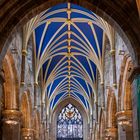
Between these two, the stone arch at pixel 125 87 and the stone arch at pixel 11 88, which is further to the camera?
the stone arch at pixel 11 88

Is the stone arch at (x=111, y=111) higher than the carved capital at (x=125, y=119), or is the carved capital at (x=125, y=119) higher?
the stone arch at (x=111, y=111)

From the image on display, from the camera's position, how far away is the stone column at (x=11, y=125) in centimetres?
2245

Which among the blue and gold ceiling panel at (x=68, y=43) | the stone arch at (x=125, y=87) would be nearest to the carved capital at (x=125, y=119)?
the stone arch at (x=125, y=87)

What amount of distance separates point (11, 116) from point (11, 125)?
0.55 meters

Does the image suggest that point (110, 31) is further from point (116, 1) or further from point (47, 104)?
point (47, 104)

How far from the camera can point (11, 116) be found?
75.2 ft

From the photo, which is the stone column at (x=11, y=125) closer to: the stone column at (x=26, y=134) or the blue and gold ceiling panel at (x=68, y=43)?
the stone column at (x=26, y=134)

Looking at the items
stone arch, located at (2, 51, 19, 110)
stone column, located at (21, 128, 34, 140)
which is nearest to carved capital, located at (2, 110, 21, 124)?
stone arch, located at (2, 51, 19, 110)

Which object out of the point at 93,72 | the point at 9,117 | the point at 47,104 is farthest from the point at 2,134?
the point at 47,104

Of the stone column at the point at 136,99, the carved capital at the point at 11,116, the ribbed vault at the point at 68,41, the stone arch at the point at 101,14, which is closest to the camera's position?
the stone column at the point at 136,99

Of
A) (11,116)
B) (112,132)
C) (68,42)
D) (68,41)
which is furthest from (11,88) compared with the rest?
(68,42)

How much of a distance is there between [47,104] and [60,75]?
5.30 m

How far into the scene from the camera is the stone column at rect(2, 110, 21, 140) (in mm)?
22453

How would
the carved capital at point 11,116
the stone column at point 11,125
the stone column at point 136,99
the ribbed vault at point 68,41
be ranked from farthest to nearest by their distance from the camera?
the ribbed vault at point 68,41, the carved capital at point 11,116, the stone column at point 11,125, the stone column at point 136,99
